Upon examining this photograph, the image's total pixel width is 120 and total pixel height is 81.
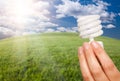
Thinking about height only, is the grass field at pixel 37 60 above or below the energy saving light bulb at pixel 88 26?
below

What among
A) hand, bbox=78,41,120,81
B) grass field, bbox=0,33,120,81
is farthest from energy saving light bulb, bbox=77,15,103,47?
grass field, bbox=0,33,120,81

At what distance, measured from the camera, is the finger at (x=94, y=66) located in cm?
43

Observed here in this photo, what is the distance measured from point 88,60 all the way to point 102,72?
0.09 feet

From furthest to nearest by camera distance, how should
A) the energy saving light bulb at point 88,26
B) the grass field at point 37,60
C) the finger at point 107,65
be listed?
the grass field at point 37,60, the energy saving light bulb at point 88,26, the finger at point 107,65

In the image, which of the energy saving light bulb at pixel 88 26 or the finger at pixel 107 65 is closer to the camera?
the finger at pixel 107 65

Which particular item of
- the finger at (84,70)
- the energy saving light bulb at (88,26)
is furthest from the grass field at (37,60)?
the finger at (84,70)

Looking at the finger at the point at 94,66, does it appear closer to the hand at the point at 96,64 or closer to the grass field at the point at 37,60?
the hand at the point at 96,64

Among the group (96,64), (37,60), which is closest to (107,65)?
(96,64)

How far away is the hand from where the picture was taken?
423 mm

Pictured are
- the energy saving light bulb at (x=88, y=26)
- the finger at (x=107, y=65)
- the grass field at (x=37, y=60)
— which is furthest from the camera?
the grass field at (x=37, y=60)

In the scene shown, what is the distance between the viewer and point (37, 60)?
13.7ft

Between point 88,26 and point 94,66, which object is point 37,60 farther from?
point 94,66

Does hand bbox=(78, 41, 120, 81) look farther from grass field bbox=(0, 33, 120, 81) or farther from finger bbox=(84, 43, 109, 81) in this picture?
grass field bbox=(0, 33, 120, 81)

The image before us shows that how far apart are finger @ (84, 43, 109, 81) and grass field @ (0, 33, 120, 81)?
347 cm
